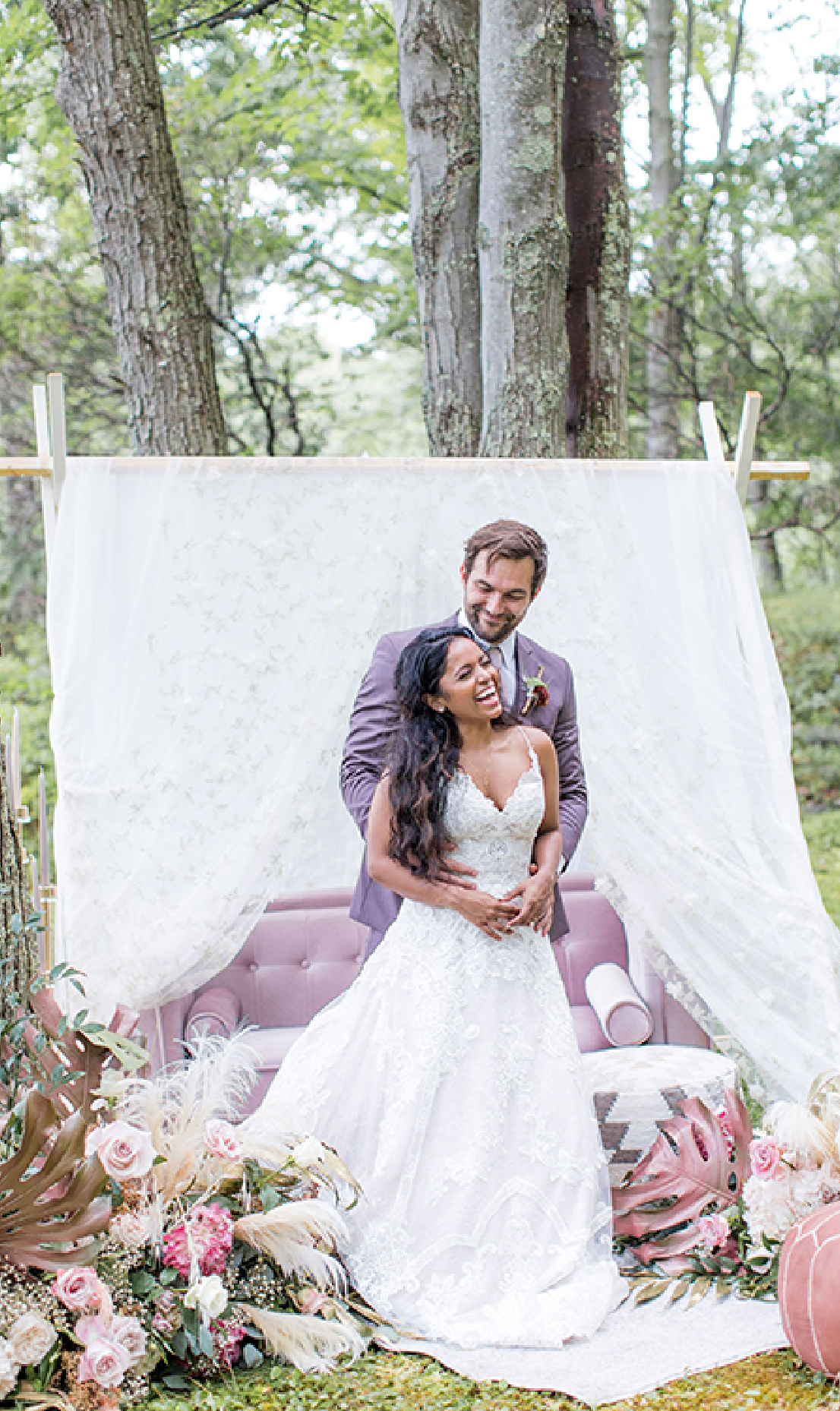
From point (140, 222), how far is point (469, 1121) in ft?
11.9

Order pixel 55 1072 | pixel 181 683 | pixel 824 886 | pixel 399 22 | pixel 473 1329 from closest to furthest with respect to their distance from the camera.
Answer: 1. pixel 55 1072
2. pixel 473 1329
3. pixel 181 683
4. pixel 399 22
5. pixel 824 886

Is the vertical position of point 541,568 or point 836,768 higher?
point 541,568

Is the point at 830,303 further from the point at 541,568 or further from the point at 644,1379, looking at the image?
the point at 644,1379

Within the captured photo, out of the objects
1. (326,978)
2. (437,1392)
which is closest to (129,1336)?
(437,1392)

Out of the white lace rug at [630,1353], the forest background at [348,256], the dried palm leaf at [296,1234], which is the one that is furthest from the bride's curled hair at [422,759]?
the forest background at [348,256]

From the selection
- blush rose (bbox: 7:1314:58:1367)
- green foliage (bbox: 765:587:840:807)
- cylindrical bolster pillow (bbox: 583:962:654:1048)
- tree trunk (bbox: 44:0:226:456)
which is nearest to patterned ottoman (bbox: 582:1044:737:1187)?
cylindrical bolster pillow (bbox: 583:962:654:1048)

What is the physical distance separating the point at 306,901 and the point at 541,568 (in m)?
1.64

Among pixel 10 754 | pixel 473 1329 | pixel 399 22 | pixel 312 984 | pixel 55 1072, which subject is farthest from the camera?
pixel 399 22

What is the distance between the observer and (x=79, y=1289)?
257cm

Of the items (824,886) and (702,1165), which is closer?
(702,1165)

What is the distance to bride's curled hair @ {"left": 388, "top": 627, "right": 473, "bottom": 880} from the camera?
120 inches

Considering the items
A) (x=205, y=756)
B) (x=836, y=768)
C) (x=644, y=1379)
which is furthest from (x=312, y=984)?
(x=836, y=768)

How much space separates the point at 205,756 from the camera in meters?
3.64

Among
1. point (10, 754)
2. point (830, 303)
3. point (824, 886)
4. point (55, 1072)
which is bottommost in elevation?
point (824, 886)
